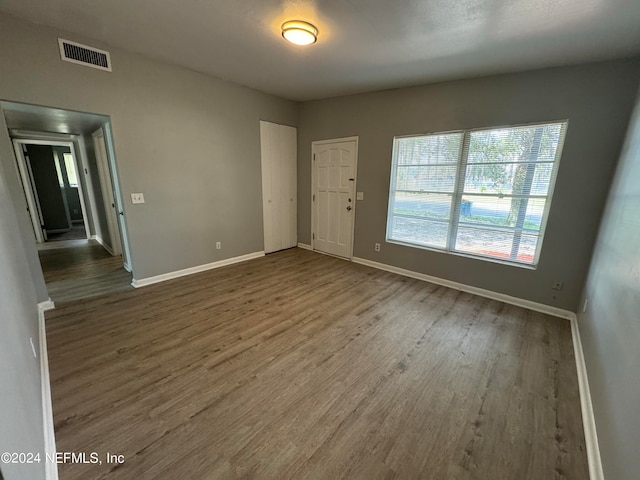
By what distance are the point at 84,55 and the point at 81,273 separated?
2901 mm

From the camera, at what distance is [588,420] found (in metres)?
1.64

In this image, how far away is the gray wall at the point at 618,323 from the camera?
3.95ft

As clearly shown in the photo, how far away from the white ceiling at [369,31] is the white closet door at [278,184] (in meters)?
1.48

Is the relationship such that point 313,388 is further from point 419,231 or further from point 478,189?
point 478,189

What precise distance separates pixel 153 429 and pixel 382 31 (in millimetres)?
3397

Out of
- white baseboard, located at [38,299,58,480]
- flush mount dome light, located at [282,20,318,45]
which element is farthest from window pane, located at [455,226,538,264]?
white baseboard, located at [38,299,58,480]

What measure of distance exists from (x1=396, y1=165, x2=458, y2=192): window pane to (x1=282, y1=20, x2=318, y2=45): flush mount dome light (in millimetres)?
2216

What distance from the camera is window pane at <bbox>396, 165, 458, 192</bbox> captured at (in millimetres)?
3506

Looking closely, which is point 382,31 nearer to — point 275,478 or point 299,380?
point 299,380

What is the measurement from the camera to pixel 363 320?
273cm

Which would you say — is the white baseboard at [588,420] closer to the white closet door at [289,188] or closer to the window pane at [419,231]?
the window pane at [419,231]

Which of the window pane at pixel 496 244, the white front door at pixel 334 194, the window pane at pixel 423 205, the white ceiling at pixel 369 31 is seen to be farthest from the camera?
the white front door at pixel 334 194

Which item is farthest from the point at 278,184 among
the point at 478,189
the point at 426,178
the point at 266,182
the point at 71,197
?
the point at 71,197

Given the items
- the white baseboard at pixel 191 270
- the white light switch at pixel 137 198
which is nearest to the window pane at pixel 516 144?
the white baseboard at pixel 191 270
